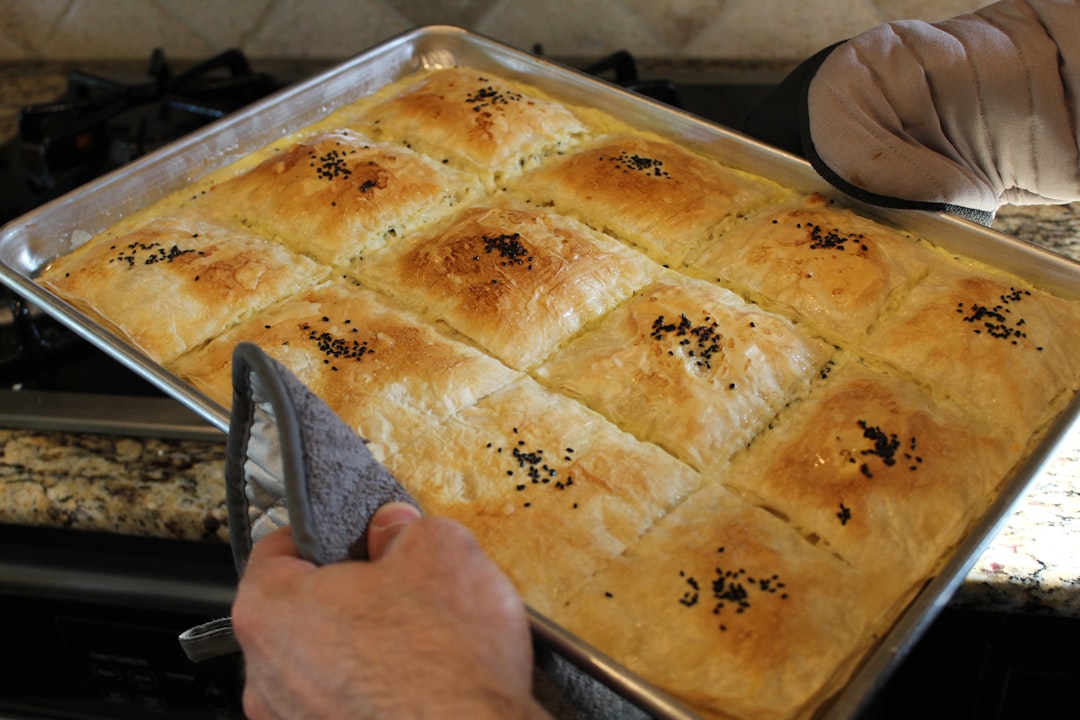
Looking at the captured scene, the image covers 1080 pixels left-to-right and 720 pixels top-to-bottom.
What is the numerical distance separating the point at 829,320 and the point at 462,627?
1.10m

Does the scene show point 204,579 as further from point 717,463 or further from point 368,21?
point 368,21

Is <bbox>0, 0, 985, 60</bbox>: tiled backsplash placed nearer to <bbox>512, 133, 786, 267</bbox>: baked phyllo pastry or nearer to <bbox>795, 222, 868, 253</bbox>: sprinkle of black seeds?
<bbox>512, 133, 786, 267</bbox>: baked phyllo pastry

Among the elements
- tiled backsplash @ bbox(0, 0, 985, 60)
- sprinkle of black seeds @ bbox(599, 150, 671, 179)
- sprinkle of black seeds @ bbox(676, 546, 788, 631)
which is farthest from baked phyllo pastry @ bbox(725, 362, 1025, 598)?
tiled backsplash @ bbox(0, 0, 985, 60)

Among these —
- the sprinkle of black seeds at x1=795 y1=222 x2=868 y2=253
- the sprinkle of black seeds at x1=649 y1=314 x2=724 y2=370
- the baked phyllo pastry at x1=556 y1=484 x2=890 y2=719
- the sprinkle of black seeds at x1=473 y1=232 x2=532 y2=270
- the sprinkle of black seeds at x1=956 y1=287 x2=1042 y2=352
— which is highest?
the sprinkle of black seeds at x1=473 y1=232 x2=532 y2=270

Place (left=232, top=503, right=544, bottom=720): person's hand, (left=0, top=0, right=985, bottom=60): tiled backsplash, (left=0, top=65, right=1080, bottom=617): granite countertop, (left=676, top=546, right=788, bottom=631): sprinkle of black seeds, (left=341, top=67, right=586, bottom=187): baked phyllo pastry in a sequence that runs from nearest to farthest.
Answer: (left=232, top=503, right=544, bottom=720): person's hand, (left=676, top=546, right=788, bottom=631): sprinkle of black seeds, (left=0, top=65, right=1080, bottom=617): granite countertop, (left=341, top=67, right=586, bottom=187): baked phyllo pastry, (left=0, top=0, right=985, bottom=60): tiled backsplash

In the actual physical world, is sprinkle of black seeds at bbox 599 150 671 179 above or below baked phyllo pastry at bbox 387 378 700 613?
above

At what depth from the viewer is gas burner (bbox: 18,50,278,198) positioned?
2795 mm

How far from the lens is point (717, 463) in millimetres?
1609

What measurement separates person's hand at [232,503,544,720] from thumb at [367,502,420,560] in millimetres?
57

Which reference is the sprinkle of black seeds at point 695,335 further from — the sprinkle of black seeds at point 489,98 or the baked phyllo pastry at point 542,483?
the sprinkle of black seeds at point 489,98

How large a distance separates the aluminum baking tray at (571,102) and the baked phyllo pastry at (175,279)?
90mm

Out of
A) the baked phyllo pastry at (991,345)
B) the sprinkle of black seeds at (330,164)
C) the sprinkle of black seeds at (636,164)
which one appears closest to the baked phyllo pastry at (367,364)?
the sprinkle of black seeds at (330,164)

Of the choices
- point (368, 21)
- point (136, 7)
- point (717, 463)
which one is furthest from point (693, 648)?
point (136, 7)

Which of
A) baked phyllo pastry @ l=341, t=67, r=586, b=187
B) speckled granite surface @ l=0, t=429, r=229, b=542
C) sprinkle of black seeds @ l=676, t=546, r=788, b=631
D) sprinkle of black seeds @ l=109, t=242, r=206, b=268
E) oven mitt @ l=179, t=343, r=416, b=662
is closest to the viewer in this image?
oven mitt @ l=179, t=343, r=416, b=662
